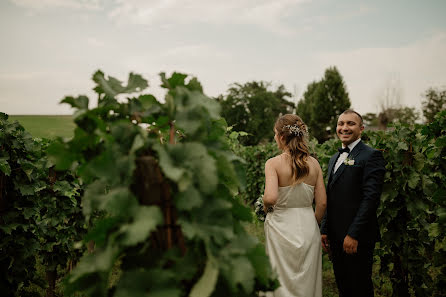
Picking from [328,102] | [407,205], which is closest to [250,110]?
[328,102]

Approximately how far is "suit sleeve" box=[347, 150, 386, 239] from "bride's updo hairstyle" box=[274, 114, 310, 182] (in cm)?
65

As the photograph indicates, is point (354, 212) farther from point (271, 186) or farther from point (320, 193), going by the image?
point (271, 186)

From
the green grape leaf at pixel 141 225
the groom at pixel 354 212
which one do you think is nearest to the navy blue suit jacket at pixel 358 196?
the groom at pixel 354 212

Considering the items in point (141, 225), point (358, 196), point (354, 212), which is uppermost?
point (141, 225)

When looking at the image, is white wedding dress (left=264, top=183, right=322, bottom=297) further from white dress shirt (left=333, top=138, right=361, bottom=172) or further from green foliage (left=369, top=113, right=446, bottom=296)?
green foliage (left=369, top=113, right=446, bottom=296)

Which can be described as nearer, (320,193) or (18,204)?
(320,193)

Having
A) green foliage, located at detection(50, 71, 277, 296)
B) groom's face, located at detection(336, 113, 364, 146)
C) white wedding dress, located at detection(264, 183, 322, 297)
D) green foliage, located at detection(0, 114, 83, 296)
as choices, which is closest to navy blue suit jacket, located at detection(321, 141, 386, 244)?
groom's face, located at detection(336, 113, 364, 146)

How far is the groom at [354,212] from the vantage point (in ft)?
10.7

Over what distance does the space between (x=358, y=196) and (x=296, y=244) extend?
887 millimetres

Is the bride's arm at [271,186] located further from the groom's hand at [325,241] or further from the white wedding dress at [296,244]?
the groom's hand at [325,241]

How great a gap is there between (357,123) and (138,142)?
126 inches

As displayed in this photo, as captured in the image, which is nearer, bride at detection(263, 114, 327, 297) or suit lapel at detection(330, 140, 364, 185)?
bride at detection(263, 114, 327, 297)

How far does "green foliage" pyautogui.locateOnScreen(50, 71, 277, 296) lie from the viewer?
1091 mm

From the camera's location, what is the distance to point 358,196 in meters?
3.39
